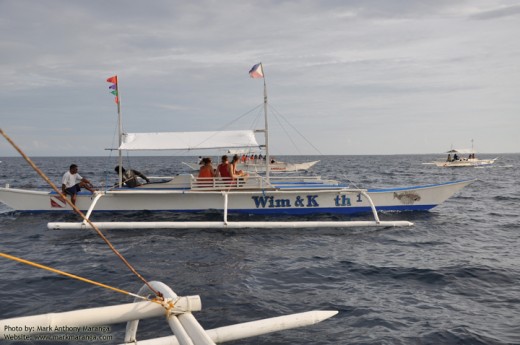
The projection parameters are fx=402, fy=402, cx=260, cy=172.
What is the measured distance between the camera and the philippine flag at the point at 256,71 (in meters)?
15.0

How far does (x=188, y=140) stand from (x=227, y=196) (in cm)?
296

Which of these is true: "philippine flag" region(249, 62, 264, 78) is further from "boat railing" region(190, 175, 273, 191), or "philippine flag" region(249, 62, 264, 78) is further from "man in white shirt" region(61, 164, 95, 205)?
"man in white shirt" region(61, 164, 95, 205)

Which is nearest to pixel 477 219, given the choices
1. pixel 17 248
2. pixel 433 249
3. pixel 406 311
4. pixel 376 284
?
pixel 433 249

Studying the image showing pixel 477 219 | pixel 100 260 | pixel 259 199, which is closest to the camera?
pixel 100 260

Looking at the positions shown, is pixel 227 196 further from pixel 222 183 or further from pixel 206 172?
pixel 206 172

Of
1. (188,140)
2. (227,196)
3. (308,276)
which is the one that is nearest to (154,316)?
(308,276)

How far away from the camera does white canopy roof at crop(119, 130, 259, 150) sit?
15.4 meters

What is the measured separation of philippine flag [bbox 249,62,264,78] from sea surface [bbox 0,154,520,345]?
575 cm

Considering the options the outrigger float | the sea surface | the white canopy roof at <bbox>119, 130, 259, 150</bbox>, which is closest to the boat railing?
the white canopy roof at <bbox>119, 130, 259, 150</bbox>

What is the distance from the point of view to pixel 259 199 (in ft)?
50.1

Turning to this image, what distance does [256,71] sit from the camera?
592 inches

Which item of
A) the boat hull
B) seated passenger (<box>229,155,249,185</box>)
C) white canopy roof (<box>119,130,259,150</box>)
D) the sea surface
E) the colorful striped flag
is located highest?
the colorful striped flag

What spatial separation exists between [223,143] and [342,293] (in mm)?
9030

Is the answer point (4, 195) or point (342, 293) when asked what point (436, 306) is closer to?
point (342, 293)
